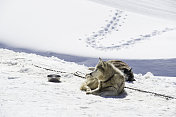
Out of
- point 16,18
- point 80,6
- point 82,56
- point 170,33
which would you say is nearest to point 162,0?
point 80,6

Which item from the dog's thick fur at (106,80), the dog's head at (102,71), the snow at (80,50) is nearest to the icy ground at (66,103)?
the snow at (80,50)

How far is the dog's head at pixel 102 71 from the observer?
614cm

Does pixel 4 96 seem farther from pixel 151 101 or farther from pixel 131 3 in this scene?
pixel 131 3

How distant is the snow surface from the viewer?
1918cm

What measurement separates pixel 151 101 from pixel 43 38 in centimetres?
1560

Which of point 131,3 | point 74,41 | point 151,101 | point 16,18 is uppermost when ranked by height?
point 131,3

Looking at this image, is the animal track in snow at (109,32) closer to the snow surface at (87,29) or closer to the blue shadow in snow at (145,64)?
the snow surface at (87,29)

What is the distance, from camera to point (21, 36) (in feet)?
69.3

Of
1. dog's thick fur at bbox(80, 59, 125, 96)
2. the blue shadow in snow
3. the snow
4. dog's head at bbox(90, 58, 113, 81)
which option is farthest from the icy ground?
the blue shadow in snow

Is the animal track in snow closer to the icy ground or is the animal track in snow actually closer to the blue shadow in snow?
the blue shadow in snow

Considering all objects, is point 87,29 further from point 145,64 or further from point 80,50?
point 145,64

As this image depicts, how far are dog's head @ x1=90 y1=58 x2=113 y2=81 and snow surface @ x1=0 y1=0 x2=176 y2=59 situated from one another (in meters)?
11.8

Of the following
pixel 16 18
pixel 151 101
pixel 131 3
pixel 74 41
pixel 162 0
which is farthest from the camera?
pixel 162 0

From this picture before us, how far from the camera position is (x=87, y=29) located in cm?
2370
